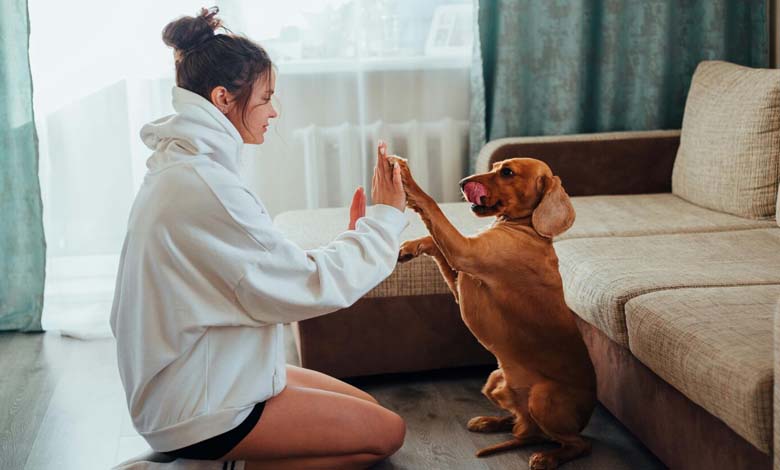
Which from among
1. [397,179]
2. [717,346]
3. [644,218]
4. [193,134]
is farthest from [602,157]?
[193,134]

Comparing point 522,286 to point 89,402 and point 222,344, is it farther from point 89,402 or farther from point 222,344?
point 89,402

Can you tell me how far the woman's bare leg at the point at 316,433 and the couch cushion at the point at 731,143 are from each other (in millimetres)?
1424

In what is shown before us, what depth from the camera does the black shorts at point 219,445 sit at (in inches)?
72.1

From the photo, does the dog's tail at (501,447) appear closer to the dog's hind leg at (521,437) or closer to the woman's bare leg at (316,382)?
the dog's hind leg at (521,437)

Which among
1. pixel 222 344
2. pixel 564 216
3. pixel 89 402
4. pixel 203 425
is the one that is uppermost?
pixel 564 216

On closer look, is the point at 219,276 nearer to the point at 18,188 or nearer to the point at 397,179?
the point at 397,179

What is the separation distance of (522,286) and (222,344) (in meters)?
0.72

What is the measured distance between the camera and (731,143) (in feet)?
9.55

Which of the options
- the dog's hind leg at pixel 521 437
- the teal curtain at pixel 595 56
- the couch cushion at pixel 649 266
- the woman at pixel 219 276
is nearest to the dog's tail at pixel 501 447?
the dog's hind leg at pixel 521 437

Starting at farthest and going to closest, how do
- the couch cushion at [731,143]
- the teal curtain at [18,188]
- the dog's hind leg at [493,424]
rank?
the teal curtain at [18,188] < the couch cushion at [731,143] < the dog's hind leg at [493,424]

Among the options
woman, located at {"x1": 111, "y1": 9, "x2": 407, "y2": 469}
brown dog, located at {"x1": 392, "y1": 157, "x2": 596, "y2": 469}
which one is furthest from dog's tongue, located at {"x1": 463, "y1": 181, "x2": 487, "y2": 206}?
woman, located at {"x1": 111, "y1": 9, "x2": 407, "y2": 469}

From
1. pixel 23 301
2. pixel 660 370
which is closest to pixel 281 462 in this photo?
pixel 660 370

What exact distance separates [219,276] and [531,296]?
2.47ft

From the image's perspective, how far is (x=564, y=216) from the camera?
6.89ft
